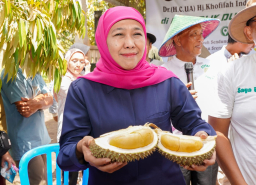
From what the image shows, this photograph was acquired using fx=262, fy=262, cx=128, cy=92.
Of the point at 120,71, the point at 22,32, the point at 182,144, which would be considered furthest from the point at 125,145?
the point at 22,32

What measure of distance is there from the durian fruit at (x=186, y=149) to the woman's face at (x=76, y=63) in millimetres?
2628

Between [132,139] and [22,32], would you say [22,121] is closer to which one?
[22,32]

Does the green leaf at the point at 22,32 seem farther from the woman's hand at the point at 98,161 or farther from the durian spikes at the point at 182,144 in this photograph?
the durian spikes at the point at 182,144

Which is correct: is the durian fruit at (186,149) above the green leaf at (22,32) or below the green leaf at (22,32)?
below

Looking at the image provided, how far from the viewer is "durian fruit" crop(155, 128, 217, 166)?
1.17 m

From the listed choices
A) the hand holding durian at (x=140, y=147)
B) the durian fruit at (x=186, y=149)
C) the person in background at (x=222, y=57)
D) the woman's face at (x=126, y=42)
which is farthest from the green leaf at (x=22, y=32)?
the person in background at (x=222, y=57)

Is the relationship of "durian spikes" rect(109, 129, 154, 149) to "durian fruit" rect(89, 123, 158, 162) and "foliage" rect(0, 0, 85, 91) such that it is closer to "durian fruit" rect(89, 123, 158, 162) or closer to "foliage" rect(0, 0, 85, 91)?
"durian fruit" rect(89, 123, 158, 162)

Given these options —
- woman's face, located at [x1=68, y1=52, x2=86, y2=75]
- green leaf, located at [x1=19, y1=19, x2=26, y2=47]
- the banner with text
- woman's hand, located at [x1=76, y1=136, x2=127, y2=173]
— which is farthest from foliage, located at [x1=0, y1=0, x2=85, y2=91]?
the banner with text

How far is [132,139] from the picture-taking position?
1093mm

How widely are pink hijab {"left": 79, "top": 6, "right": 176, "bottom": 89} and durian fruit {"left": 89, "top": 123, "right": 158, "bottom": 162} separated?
300 millimetres

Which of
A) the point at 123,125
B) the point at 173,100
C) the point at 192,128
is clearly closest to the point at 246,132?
the point at 192,128

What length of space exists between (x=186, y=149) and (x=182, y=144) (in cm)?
3

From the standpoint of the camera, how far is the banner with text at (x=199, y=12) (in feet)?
15.4

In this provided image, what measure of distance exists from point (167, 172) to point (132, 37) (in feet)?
2.35
